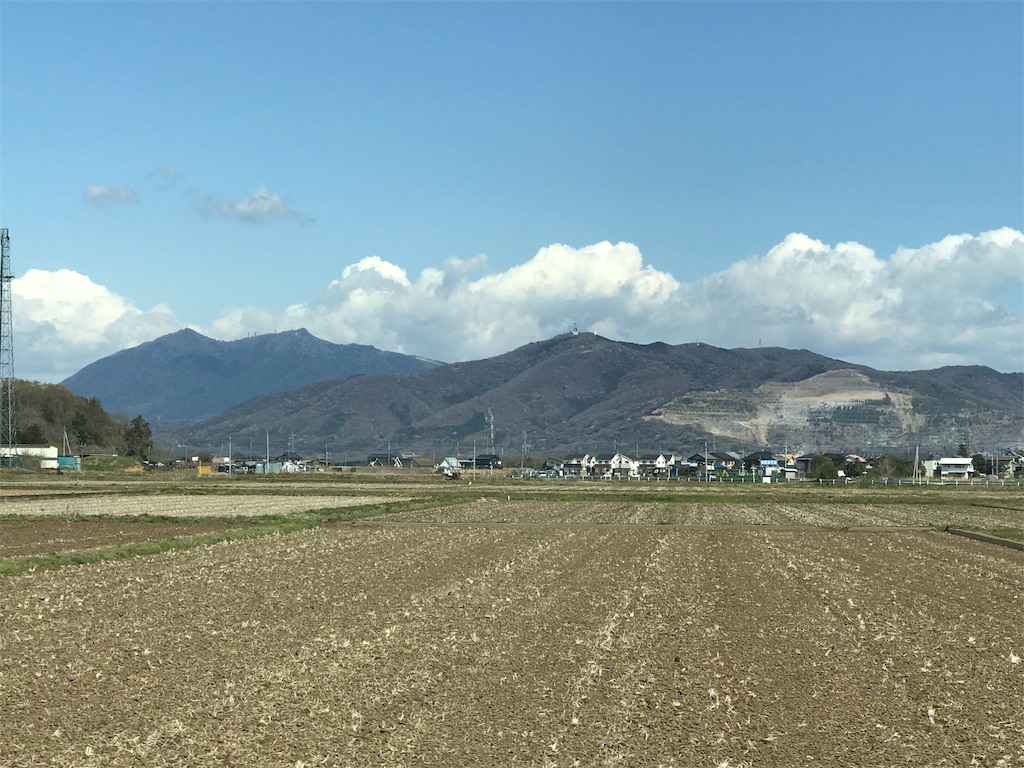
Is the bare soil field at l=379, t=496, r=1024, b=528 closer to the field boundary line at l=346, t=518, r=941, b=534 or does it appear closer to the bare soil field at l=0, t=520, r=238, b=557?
the field boundary line at l=346, t=518, r=941, b=534

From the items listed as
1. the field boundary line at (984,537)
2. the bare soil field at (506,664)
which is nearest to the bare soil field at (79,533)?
the bare soil field at (506,664)

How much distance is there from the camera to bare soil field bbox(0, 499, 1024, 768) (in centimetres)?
1137

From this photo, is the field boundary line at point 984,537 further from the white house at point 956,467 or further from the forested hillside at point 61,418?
the white house at point 956,467

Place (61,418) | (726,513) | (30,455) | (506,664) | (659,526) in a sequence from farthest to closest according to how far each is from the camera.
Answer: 1. (61,418)
2. (30,455)
3. (726,513)
4. (659,526)
5. (506,664)

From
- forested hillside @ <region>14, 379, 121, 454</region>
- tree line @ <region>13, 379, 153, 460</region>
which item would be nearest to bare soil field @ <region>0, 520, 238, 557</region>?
forested hillside @ <region>14, 379, 121, 454</region>

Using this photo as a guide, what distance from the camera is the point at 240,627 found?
18047 millimetres

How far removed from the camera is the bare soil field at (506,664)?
1137 centimetres

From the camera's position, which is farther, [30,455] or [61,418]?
[61,418]

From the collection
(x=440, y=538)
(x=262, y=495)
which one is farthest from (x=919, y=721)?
(x=262, y=495)

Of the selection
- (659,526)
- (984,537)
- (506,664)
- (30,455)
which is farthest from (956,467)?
(506,664)

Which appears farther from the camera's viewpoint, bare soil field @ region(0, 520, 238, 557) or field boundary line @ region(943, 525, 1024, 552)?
field boundary line @ region(943, 525, 1024, 552)

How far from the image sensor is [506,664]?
1528cm

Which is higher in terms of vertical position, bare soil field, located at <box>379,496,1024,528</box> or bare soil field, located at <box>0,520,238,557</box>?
bare soil field, located at <box>0,520,238,557</box>

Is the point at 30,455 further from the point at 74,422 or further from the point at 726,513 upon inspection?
the point at 726,513
